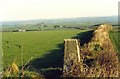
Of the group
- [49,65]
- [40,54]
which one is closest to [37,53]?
[40,54]

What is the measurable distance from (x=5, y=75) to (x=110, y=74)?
7.08 feet

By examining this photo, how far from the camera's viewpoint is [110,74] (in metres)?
6.63

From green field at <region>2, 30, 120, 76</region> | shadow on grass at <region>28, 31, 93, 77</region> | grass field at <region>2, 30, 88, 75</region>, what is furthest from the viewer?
grass field at <region>2, 30, 88, 75</region>

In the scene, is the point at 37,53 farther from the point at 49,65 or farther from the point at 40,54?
the point at 49,65

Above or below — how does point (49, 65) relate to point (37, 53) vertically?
above

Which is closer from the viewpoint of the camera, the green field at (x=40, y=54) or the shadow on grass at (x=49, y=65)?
the shadow on grass at (x=49, y=65)

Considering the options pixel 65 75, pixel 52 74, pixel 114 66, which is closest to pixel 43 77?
pixel 52 74

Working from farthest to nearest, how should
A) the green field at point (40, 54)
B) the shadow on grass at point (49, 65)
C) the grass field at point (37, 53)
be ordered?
the grass field at point (37, 53) → the green field at point (40, 54) → the shadow on grass at point (49, 65)

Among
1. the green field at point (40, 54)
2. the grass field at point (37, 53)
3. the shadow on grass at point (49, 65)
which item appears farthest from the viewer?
the grass field at point (37, 53)

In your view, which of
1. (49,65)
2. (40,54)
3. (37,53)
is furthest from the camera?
(37,53)

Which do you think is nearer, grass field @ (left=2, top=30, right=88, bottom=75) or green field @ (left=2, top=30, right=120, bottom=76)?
green field @ (left=2, top=30, right=120, bottom=76)

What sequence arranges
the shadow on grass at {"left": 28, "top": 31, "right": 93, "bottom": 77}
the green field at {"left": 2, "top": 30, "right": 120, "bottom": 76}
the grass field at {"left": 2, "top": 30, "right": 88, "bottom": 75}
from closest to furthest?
the shadow on grass at {"left": 28, "top": 31, "right": 93, "bottom": 77}
the green field at {"left": 2, "top": 30, "right": 120, "bottom": 76}
the grass field at {"left": 2, "top": 30, "right": 88, "bottom": 75}

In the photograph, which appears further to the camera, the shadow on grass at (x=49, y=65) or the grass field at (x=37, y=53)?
the grass field at (x=37, y=53)

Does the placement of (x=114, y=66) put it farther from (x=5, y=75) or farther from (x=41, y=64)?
(x=41, y=64)
